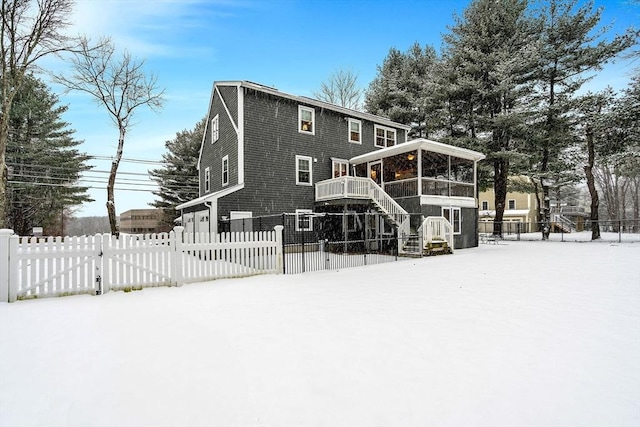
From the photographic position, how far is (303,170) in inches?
689

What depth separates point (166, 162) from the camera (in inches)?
1286

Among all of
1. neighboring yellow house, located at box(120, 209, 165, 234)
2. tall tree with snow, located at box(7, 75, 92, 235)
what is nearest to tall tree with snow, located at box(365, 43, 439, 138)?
tall tree with snow, located at box(7, 75, 92, 235)

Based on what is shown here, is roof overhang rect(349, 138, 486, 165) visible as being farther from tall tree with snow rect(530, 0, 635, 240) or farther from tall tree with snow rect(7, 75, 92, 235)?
tall tree with snow rect(7, 75, 92, 235)

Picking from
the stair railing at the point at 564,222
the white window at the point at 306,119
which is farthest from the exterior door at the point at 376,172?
the stair railing at the point at 564,222

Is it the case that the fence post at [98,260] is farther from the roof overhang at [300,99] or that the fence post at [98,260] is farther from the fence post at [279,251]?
the roof overhang at [300,99]

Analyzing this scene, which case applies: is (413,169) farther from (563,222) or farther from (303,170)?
(563,222)

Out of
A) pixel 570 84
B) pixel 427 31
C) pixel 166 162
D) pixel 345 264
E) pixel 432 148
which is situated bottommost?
pixel 345 264

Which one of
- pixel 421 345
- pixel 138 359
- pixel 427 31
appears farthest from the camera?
pixel 427 31

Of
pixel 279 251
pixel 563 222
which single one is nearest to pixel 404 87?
pixel 563 222

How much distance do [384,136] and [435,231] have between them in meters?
9.26

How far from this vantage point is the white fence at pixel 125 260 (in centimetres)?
598

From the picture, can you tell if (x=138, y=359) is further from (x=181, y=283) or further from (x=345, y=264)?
(x=345, y=264)

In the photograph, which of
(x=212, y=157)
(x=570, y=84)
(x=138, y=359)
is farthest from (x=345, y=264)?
(x=570, y=84)

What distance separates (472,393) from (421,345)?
1088 mm
